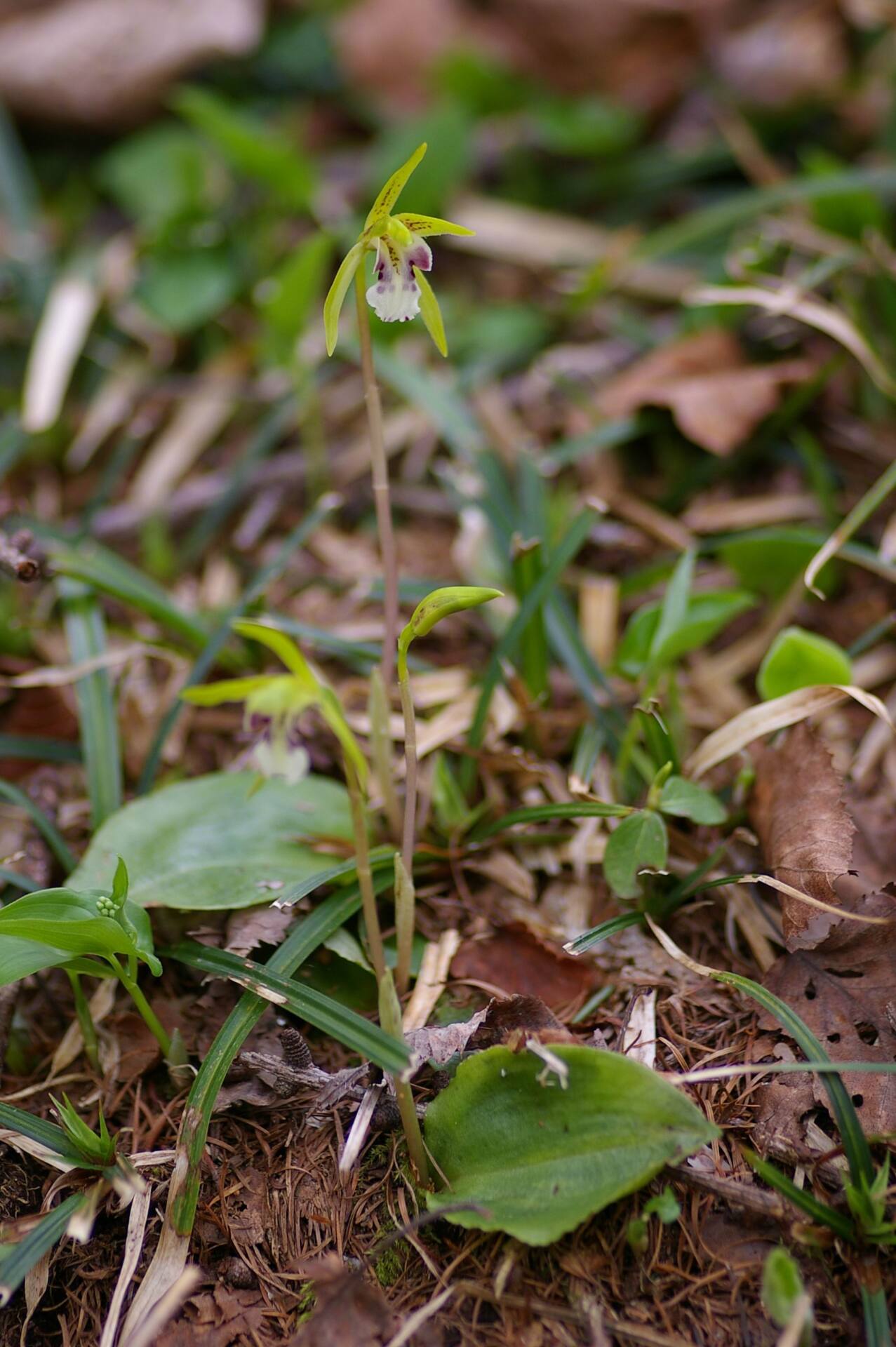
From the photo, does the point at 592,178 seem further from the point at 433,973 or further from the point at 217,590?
the point at 433,973

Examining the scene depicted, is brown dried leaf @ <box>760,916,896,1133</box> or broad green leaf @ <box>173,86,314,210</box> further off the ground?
broad green leaf @ <box>173,86,314,210</box>

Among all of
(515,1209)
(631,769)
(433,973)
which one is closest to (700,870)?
(631,769)

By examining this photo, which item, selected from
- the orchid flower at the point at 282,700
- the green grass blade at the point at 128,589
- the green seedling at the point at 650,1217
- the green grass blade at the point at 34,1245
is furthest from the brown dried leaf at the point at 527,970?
the green grass blade at the point at 128,589

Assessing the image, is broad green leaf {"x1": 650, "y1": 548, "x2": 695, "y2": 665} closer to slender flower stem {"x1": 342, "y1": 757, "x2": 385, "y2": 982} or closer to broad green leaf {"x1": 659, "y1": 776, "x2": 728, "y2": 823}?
broad green leaf {"x1": 659, "y1": 776, "x2": 728, "y2": 823}

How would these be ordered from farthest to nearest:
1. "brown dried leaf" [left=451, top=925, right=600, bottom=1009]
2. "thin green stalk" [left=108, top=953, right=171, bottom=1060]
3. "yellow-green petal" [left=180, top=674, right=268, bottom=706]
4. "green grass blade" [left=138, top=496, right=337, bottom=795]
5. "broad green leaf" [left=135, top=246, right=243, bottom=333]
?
"broad green leaf" [left=135, top=246, right=243, bottom=333], "green grass blade" [left=138, top=496, right=337, bottom=795], "brown dried leaf" [left=451, top=925, right=600, bottom=1009], "thin green stalk" [left=108, top=953, right=171, bottom=1060], "yellow-green petal" [left=180, top=674, right=268, bottom=706]

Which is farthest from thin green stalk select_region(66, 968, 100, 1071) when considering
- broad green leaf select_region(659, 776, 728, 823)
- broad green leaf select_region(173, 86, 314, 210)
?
broad green leaf select_region(173, 86, 314, 210)

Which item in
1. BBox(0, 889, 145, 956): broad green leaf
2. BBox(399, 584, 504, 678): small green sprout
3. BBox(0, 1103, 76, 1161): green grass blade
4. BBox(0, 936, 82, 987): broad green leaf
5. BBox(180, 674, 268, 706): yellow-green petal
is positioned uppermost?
BBox(180, 674, 268, 706): yellow-green petal
